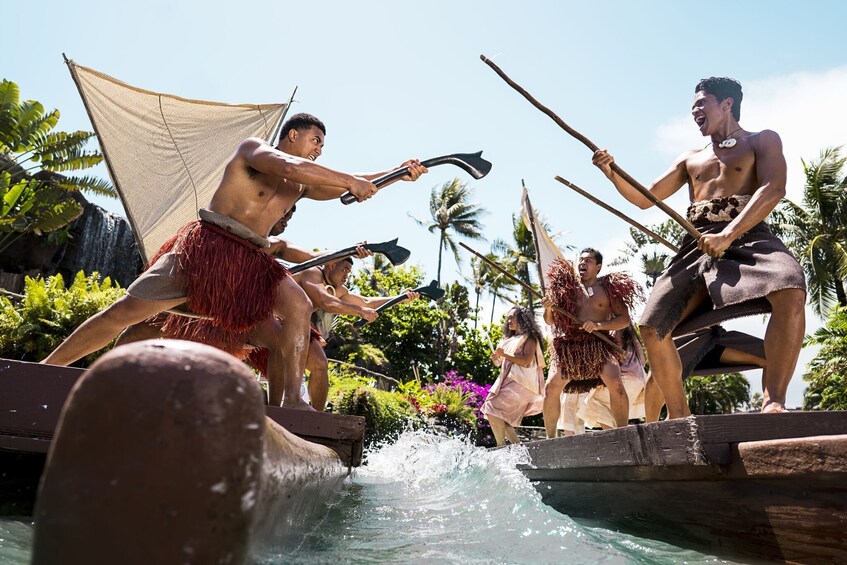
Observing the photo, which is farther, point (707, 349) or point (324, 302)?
point (324, 302)

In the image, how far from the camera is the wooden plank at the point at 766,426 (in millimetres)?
2348

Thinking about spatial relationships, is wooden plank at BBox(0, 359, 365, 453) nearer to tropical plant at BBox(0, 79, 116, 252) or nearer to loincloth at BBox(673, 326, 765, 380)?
loincloth at BBox(673, 326, 765, 380)

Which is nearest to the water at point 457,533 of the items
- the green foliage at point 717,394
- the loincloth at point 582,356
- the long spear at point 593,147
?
the loincloth at point 582,356

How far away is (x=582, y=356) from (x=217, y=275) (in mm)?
3693

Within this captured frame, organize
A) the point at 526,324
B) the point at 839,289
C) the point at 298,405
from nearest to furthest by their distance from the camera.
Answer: the point at 298,405, the point at 526,324, the point at 839,289

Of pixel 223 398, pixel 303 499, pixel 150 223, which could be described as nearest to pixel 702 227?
pixel 303 499

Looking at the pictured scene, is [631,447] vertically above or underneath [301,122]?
underneath

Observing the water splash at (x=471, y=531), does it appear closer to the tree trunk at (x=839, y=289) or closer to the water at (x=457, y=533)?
the water at (x=457, y=533)

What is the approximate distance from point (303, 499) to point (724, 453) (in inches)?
56.9

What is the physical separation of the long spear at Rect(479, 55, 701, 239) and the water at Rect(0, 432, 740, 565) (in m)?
1.56

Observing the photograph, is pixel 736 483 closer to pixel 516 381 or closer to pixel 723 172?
pixel 723 172

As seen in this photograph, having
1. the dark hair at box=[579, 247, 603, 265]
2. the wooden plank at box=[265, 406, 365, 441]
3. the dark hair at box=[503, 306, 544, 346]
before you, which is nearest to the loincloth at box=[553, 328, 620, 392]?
the dark hair at box=[579, 247, 603, 265]

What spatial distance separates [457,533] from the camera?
3.13 metres

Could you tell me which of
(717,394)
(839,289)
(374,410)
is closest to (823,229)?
(839,289)
